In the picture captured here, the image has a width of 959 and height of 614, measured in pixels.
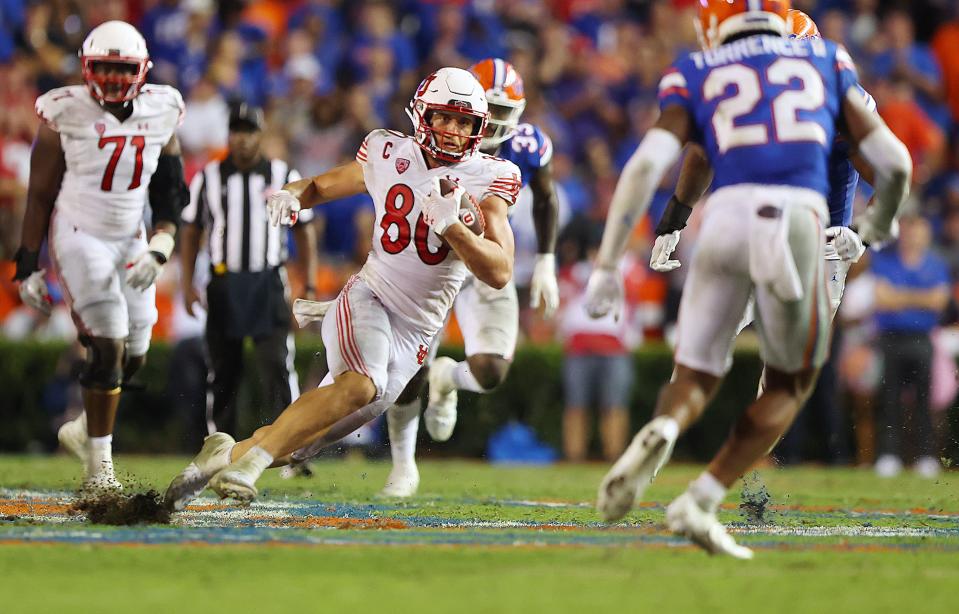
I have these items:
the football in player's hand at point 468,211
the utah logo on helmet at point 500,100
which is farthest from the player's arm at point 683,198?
the utah logo on helmet at point 500,100

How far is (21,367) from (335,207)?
2988 millimetres

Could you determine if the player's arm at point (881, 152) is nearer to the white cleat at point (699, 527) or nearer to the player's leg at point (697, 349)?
the player's leg at point (697, 349)

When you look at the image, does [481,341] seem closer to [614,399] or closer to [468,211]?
[468,211]

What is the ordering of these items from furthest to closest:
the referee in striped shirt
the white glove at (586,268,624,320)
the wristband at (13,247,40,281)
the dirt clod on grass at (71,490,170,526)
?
the referee in striped shirt
the wristband at (13,247,40,281)
the dirt clod on grass at (71,490,170,526)
the white glove at (586,268,624,320)

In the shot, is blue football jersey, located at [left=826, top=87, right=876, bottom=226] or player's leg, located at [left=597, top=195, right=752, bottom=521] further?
blue football jersey, located at [left=826, top=87, right=876, bottom=226]

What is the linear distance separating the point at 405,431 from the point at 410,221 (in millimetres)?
1991

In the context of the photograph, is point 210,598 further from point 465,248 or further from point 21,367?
point 21,367

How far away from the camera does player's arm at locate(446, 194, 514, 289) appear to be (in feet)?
18.7

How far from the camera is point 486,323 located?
26.2 feet

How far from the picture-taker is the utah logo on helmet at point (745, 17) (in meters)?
5.20

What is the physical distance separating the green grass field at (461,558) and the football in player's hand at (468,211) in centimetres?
117

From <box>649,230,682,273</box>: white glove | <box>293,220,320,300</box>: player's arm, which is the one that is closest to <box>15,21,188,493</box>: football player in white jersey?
<box>293,220,320,300</box>: player's arm

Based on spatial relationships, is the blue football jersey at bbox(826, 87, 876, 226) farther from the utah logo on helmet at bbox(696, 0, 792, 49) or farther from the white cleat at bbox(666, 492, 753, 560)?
the white cleat at bbox(666, 492, 753, 560)

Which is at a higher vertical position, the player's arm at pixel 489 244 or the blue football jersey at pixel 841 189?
the blue football jersey at pixel 841 189
